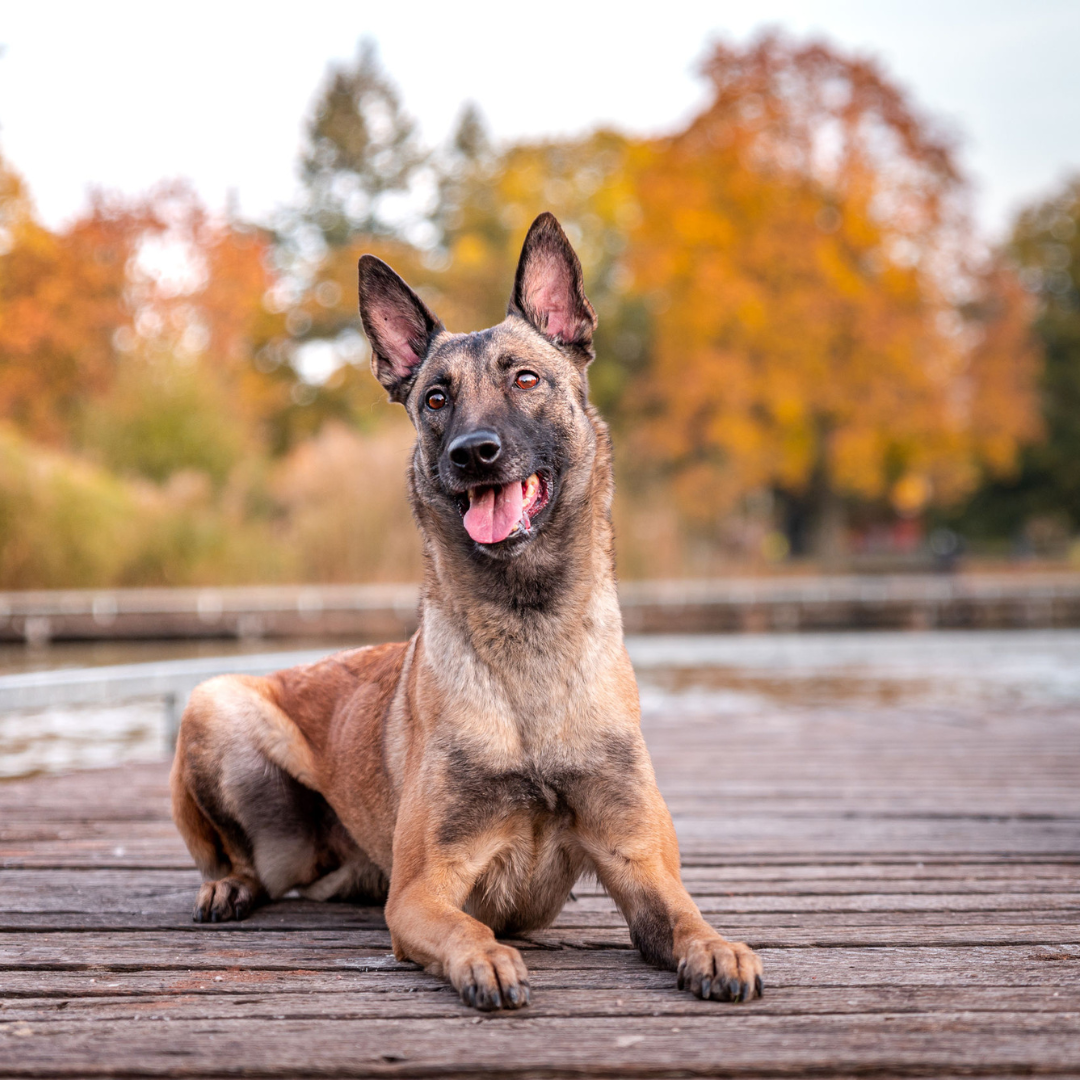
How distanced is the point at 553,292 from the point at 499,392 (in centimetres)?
46

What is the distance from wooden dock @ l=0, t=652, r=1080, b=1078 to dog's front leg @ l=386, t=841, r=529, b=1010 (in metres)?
0.05

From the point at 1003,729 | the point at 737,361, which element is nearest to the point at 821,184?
the point at 737,361

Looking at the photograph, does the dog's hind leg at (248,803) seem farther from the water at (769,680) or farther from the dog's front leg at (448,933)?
the water at (769,680)

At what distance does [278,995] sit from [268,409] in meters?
35.9

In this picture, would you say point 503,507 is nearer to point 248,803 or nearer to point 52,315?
point 248,803

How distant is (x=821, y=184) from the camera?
26625 mm

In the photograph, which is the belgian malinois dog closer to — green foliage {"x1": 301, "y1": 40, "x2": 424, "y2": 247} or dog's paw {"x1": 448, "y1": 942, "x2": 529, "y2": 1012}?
dog's paw {"x1": 448, "y1": 942, "x2": 529, "y2": 1012}

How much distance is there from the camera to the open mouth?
2.85 meters

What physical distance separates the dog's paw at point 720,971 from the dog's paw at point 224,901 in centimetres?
132

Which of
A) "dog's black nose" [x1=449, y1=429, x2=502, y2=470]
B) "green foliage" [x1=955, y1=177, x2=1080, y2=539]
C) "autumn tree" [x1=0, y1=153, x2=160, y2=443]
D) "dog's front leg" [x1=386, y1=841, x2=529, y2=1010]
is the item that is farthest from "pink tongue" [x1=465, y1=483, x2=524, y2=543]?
"green foliage" [x1=955, y1=177, x2=1080, y2=539]

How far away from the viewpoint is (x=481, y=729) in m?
2.72

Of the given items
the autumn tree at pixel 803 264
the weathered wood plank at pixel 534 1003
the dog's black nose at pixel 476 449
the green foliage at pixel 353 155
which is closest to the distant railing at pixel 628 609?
the autumn tree at pixel 803 264

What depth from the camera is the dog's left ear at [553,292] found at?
3.18 m

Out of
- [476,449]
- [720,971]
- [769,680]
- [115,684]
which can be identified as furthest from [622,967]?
[769,680]
